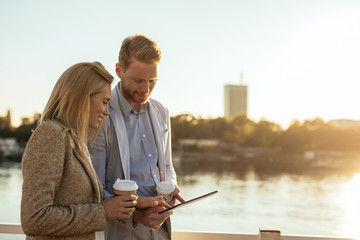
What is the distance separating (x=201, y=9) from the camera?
5519 cm

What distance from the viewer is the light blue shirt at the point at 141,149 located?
173 cm

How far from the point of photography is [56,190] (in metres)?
1.19

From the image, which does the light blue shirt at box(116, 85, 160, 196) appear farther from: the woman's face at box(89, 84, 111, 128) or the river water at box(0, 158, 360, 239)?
the river water at box(0, 158, 360, 239)

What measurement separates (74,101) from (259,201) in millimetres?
43787

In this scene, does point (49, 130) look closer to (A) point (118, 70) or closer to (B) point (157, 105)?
(A) point (118, 70)

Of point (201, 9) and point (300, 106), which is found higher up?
point (201, 9)

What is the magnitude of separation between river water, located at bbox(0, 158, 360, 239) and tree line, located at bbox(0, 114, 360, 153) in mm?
4212

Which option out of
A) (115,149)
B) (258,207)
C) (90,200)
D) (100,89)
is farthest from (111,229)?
(258,207)

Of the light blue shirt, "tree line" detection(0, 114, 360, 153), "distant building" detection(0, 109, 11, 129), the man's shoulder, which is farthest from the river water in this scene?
the light blue shirt

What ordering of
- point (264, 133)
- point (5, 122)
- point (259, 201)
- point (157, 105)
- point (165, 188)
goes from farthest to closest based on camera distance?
1. point (264, 133)
2. point (5, 122)
3. point (259, 201)
4. point (157, 105)
5. point (165, 188)

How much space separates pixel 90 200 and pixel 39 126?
289 mm

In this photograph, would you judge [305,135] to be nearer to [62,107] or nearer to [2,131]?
[2,131]

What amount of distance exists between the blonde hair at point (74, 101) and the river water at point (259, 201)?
1219 inches

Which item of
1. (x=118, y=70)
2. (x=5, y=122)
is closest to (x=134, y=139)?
(x=118, y=70)
